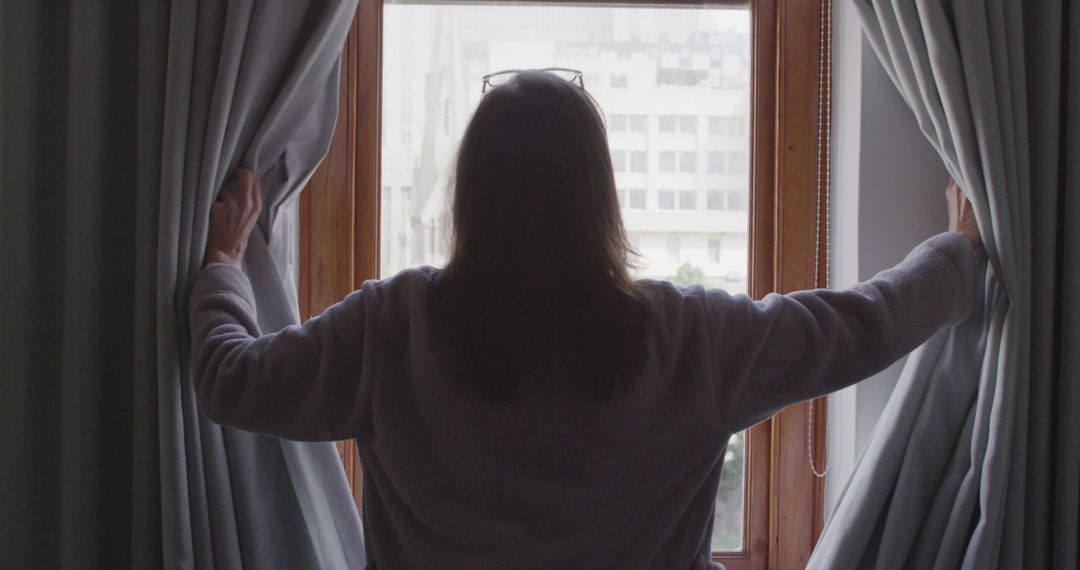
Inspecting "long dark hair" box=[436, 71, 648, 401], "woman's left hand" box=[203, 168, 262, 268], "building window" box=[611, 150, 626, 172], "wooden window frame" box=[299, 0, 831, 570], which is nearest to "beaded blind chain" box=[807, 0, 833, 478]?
"wooden window frame" box=[299, 0, 831, 570]

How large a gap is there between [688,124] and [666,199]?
15 cm

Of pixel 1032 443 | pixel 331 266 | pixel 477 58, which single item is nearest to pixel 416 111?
pixel 477 58

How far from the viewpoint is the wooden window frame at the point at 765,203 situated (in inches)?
59.1

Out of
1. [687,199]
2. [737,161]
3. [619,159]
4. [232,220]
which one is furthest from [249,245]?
[737,161]

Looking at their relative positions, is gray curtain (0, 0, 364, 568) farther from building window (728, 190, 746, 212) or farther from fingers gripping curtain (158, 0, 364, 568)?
building window (728, 190, 746, 212)

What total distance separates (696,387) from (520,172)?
13.2 inches

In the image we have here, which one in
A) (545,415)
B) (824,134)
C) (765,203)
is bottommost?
(545,415)

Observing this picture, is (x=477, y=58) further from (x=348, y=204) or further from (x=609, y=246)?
(x=609, y=246)

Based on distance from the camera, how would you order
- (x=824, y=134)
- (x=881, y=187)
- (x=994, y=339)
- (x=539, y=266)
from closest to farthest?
(x=539, y=266) → (x=994, y=339) → (x=881, y=187) → (x=824, y=134)

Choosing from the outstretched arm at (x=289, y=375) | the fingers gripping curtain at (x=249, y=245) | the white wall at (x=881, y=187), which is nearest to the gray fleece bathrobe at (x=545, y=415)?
the outstretched arm at (x=289, y=375)

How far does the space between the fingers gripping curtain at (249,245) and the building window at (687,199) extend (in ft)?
2.23

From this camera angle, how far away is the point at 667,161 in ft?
5.10

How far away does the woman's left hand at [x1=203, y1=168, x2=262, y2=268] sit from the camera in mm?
1214

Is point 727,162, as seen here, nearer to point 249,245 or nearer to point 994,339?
point 994,339
